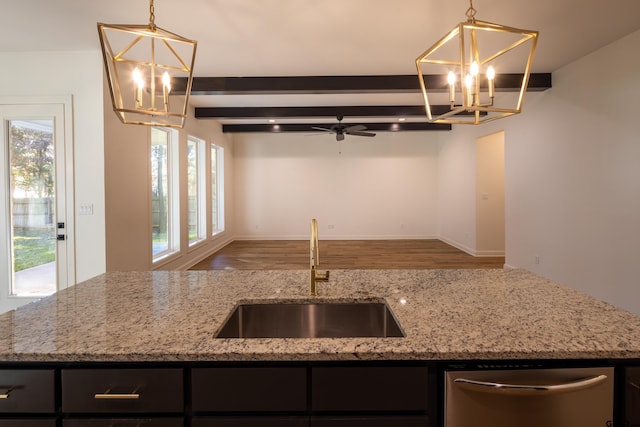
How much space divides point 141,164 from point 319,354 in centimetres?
409

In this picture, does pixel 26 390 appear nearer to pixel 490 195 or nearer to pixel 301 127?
pixel 490 195

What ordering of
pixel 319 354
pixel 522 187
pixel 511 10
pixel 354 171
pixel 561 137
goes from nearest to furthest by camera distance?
pixel 319 354
pixel 511 10
pixel 561 137
pixel 522 187
pixel 354 171

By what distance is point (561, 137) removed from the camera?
13.9ft

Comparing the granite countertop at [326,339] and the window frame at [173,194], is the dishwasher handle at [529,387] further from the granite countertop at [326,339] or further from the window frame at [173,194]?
the window frame at [173,194]

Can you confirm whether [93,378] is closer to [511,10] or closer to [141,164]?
[511,10]

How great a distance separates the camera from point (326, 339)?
107cm

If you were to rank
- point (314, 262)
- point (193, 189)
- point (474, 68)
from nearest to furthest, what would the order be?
point (474, 68), point (314, 262), point (193, 189)

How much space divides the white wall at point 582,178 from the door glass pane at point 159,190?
16.9 feet

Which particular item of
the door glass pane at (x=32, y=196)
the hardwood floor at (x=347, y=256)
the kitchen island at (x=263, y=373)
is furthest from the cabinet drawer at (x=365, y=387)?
the hardwood floor at (x=347, y=256)

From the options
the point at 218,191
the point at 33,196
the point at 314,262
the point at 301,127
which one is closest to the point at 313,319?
the point at 314,262

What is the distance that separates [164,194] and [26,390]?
4652 mm

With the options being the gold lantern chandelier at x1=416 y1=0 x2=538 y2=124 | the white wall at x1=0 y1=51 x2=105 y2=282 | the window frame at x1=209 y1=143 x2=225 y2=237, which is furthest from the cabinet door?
the window frame at x1=209 y1=143 x2=225 y2=237

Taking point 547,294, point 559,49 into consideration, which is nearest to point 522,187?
point 559,49

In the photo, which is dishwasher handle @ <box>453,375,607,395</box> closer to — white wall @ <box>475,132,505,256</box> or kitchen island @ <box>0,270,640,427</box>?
kitchen island @ <box>0,270,640,427</box>
